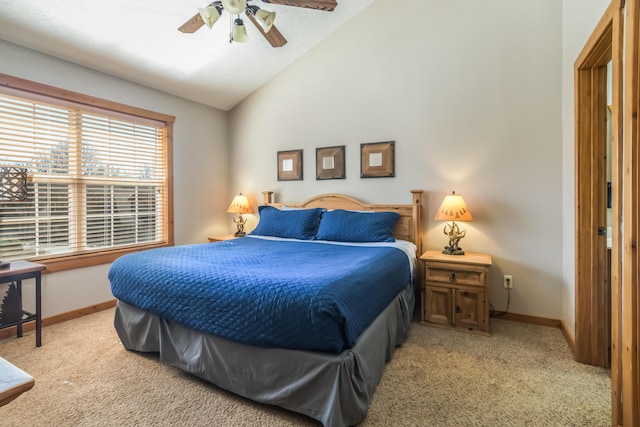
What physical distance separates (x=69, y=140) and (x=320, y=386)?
3279mm

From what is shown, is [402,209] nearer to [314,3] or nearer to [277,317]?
[314,3]

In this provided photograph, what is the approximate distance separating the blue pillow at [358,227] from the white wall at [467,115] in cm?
37

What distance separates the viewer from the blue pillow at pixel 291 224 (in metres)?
3.42

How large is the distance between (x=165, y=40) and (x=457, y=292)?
360 centimetres

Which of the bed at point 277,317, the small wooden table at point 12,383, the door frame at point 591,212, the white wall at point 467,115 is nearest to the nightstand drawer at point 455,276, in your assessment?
the bed at point 277,317

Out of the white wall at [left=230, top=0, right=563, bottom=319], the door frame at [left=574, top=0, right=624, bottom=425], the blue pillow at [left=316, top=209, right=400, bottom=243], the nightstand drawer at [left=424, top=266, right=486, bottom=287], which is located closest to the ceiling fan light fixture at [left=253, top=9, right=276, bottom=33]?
the white wall at [left=230, top=0, right=563, bottom=319]

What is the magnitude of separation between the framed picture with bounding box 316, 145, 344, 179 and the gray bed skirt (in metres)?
1.97

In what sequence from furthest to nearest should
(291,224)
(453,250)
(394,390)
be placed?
(291,224) → (453,250) → (394,390)

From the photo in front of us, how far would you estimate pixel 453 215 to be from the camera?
9.30ft

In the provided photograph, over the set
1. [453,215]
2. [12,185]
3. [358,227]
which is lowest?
[358,227]

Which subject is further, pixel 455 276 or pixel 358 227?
pixel 358 227

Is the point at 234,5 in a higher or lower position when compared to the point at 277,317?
higher

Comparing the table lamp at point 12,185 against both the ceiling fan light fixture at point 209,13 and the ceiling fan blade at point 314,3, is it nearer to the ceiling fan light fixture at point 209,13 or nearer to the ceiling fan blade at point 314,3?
the ceiling fan light fixture at point 209,13

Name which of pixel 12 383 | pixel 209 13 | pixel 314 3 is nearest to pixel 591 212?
pixel 314 3
